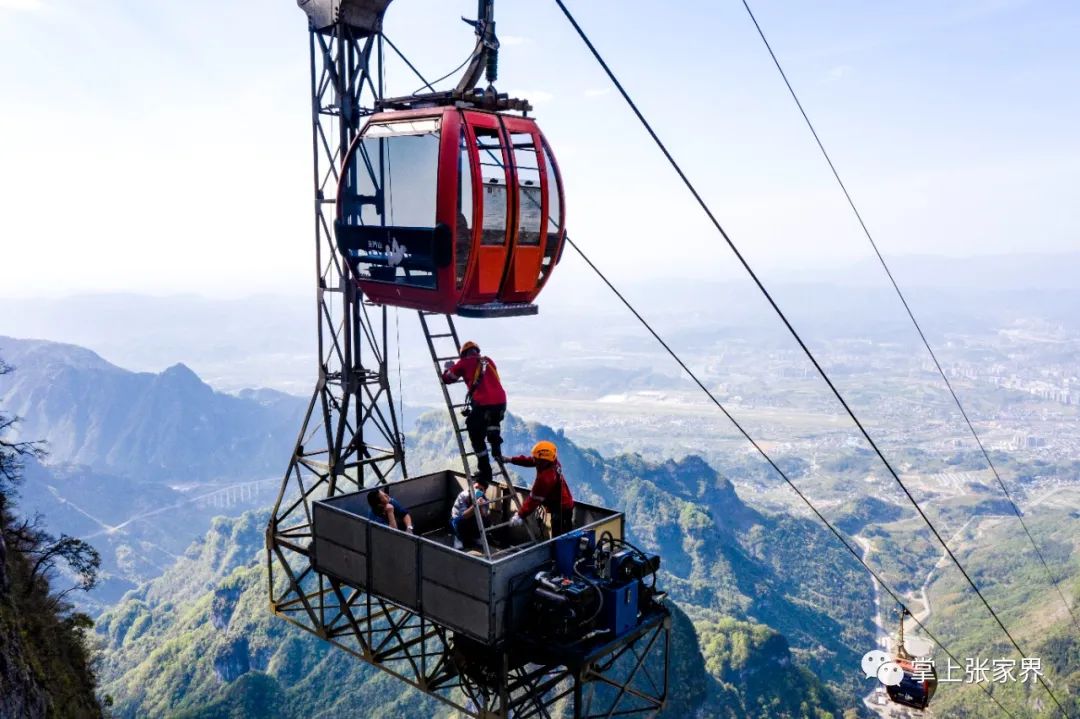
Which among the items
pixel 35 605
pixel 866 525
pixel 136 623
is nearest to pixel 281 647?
pixel 136 623

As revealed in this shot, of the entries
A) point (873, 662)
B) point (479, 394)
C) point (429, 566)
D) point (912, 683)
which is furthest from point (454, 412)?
point (912, 683)

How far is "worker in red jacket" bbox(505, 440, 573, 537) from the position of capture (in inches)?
386

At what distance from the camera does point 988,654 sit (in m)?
105

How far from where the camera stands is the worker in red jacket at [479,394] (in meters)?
10.6

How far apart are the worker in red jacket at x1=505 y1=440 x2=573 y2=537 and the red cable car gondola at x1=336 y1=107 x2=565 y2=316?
184 centimetres

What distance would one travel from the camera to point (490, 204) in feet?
30.5

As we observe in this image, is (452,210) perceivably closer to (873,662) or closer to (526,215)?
(526,215)

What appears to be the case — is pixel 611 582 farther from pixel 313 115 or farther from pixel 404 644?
pixel 313 115

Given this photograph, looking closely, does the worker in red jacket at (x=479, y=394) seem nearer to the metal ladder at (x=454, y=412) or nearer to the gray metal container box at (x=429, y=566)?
the metal ladder at (x=454, y=412)

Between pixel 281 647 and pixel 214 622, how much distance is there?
15128 mm

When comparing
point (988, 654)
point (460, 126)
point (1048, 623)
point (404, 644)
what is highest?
point (460, 126)

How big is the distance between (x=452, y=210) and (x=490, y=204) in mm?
480

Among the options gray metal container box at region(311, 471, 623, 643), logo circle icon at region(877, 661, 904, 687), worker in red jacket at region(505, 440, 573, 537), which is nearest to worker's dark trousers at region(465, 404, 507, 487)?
worker in red jacket at region(505, 440, 573, 537)

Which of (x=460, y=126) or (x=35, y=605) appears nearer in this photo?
(x=460, y=126)
